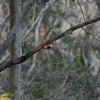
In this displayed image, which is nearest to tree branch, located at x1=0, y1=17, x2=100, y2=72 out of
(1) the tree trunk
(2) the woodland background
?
(1) the tree trunk

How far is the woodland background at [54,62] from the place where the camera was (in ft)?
17.9

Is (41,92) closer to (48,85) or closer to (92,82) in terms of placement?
(48,85)

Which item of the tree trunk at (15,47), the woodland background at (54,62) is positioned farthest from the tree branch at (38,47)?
the woodland background at (54,62)

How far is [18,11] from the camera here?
3.23 metres

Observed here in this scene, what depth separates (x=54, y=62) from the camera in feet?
24.0

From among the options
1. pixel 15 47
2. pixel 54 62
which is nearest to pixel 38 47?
pixel 15 47

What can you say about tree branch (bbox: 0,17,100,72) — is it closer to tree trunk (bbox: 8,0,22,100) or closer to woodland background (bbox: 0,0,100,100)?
tree trunk (bbox: 8,0,22,100)

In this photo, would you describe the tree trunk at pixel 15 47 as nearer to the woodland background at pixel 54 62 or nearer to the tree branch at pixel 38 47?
the woodland background at pixel 54 62

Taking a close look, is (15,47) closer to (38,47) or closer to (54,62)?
(38,47)

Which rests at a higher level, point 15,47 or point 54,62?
point 54,62

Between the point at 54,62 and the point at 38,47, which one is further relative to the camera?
the point at 54,62

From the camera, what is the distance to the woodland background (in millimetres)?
5445

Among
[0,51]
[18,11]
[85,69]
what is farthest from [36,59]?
[0,51]

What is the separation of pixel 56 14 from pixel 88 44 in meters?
2.10
